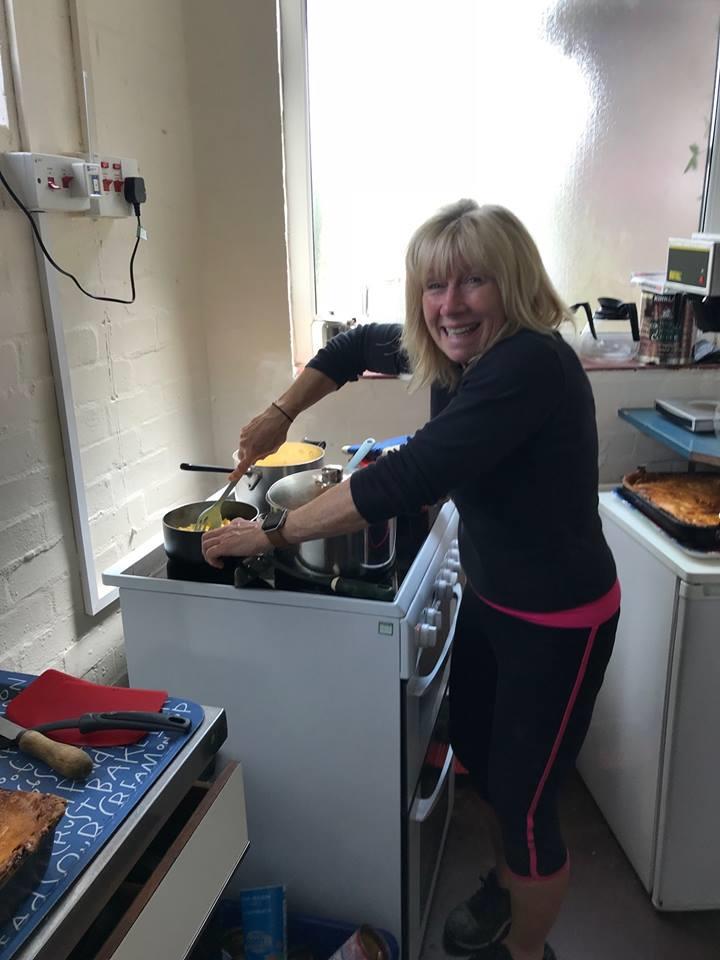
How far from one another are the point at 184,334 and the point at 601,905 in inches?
67.7

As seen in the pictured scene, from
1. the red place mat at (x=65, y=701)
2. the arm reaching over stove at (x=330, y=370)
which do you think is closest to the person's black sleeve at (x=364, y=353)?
the arm reaching over stove at (x=330, y=370)

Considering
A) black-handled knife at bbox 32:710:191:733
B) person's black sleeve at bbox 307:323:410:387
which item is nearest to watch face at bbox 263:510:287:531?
black-handled knife at bbox 32:710:191:733

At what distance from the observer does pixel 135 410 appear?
1.82m

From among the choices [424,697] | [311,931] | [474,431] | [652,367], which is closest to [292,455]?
[424,697]

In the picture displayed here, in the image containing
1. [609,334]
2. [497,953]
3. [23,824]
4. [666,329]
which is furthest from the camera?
[609,334]

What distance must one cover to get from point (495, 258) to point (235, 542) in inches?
24.9

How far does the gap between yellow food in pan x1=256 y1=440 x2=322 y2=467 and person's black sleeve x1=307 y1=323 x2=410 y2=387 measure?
175 mm

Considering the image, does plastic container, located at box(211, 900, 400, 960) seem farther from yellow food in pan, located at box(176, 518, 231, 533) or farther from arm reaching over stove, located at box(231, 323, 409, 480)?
arm reaching over stove, located at box(231, 323, 409, 480)

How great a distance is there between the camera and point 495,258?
126 cm

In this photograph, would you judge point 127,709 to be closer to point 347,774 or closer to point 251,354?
point 347,774

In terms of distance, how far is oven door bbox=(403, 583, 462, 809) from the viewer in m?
1.39

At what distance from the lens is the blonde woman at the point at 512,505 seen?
119cm

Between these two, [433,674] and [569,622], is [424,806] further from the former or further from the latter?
[569,622]

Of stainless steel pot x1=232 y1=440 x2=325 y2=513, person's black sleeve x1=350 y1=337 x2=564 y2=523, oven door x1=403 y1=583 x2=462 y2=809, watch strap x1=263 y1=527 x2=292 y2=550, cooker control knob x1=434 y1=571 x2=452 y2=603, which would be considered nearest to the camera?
person's black sleeve x1=350 y1=337 x2=564 y2=523
